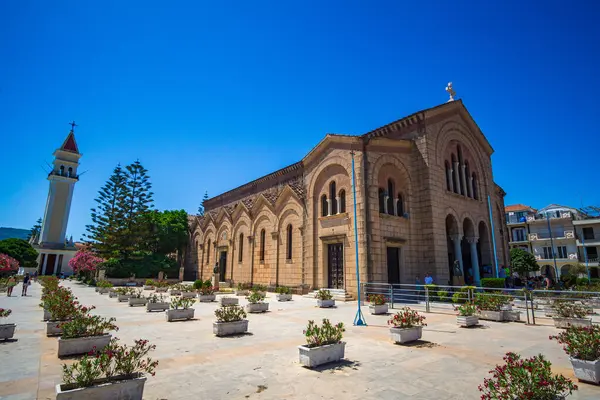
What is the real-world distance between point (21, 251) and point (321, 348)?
6421cm

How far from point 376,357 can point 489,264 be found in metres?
21.5

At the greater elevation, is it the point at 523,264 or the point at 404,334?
the point at 523,264

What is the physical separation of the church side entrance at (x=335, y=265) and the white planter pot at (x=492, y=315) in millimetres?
9071

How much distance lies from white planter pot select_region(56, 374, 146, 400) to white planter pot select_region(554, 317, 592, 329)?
38.2 feet

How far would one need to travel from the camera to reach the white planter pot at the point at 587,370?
528 cm

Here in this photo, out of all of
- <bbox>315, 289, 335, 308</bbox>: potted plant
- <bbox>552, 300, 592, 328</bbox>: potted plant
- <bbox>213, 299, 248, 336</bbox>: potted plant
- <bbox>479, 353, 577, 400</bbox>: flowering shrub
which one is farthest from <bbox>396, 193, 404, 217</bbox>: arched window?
<bbox>479, 353, 577, 400</bbox>: flowering shrub

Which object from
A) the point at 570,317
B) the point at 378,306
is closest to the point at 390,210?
the point at 378,306

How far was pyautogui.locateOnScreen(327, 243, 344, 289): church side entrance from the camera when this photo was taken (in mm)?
20406

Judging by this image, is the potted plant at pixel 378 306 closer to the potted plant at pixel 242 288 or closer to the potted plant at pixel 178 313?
the potted plant at pixel 178 313

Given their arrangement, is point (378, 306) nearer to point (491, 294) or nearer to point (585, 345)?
point (491, 294)

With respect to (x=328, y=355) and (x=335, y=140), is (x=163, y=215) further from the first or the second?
(x=328, y=355)

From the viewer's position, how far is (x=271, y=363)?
652 cm

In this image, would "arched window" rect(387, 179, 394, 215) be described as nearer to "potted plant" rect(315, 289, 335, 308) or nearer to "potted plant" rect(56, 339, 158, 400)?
"potted plant" rect(315, 289, 335, 308)

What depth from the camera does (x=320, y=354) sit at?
631cm
